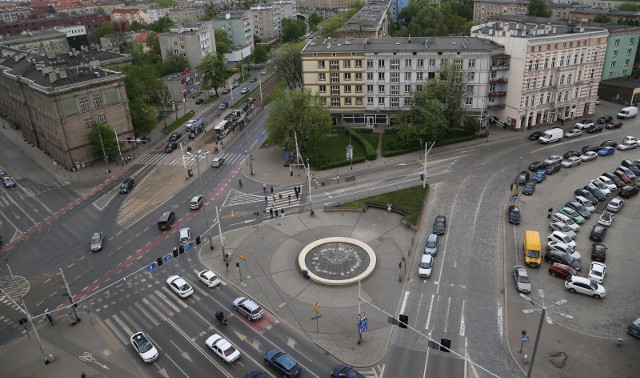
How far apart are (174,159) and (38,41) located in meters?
103

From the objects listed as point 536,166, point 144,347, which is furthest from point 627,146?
point 144,347

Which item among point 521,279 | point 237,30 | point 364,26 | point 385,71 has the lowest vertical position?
point 521,279

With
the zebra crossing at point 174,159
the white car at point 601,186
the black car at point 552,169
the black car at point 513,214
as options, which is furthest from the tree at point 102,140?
the white car at point 601,186

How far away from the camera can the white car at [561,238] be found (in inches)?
2346

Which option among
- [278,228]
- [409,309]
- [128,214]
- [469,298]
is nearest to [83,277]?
[128,214]

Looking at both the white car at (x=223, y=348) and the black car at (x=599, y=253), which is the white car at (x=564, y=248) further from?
the white car at (x=223, y=348)

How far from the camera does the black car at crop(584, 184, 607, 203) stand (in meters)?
71.5

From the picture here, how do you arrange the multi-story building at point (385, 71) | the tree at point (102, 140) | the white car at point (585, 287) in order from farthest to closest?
1. the multi-story building at point (385, 71)
2. the tree at point (102, 140)
3. the white car at point (585, 287)

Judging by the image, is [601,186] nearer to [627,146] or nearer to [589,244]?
[589,244]

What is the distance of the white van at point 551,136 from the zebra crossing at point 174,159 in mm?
56082

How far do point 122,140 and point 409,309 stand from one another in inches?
2581

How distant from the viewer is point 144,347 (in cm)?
4644

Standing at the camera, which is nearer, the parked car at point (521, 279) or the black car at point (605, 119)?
the parked car at point (521, 279)

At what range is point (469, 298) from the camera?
51875mm
